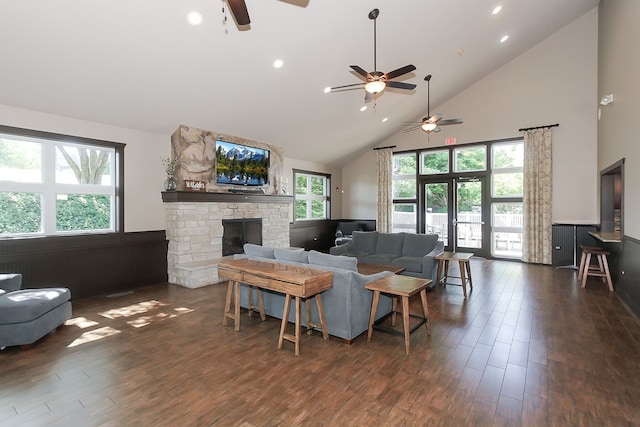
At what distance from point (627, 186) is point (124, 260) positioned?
773 cm

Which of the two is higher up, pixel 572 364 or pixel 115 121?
pixel 115 121

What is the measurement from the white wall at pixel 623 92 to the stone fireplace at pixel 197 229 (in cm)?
628

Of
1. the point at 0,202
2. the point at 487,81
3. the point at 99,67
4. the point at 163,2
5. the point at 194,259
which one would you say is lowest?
the point at 194,259

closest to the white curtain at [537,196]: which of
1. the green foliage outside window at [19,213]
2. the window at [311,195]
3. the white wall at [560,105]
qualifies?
the white wall at [560,105]

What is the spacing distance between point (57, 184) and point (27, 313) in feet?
7.72

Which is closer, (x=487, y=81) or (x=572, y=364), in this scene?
(x=572, y=364)

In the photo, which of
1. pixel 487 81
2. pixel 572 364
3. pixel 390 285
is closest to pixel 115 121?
pixel 390 285

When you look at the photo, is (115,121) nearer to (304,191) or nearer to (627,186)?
(304,191)

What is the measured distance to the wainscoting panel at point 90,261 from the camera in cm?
428

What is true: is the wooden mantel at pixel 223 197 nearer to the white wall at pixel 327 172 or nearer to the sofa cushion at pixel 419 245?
the white wall at pixel 327 172

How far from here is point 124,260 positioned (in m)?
5.32

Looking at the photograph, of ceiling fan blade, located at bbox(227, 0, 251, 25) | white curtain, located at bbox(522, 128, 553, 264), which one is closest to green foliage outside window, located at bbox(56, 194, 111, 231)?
ceiling fan blade, located at bbox(227, 0, 251, 25)

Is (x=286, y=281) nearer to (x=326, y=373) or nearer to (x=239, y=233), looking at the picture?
(x=326, y=373)

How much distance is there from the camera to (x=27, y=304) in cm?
314
